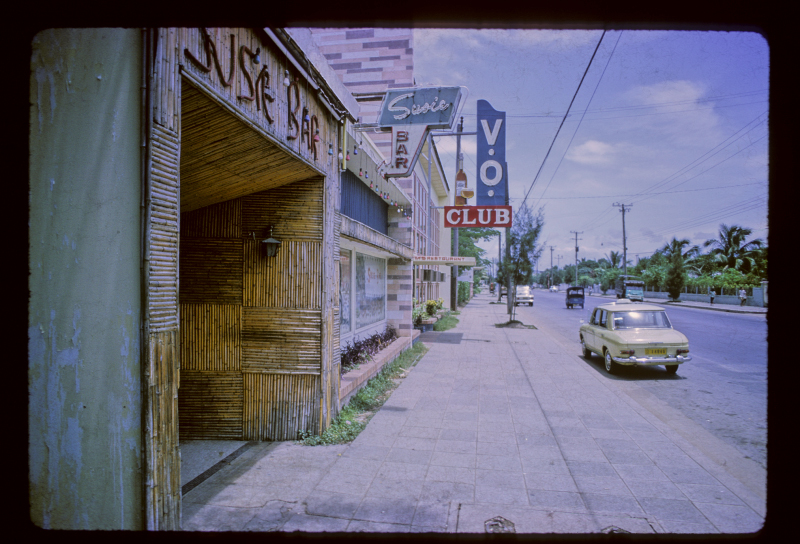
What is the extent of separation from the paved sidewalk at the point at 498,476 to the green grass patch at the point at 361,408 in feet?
0.60

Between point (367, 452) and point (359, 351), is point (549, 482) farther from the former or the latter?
point (359, 351)

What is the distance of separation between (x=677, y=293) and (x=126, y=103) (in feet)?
154

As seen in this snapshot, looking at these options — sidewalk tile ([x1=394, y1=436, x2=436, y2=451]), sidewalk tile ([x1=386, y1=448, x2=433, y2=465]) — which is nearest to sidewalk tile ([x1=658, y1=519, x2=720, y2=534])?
sidewalk tile ([x1=386, y1=448, x2=433, y2=465])

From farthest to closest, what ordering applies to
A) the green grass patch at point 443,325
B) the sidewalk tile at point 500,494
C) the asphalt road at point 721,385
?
the green grass patch at point 443,325
the asphalt road at point 721,385
the sidewalk tile at point 500,494

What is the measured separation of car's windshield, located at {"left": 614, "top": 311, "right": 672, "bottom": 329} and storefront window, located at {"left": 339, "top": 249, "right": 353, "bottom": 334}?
262 inches

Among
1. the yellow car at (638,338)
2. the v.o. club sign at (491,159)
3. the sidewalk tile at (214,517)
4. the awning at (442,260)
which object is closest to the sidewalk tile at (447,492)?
the sidewalk tile at (214,517)

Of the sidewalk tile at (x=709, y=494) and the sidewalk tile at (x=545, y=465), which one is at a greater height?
the sidewalk tile at (x=709, y=494)

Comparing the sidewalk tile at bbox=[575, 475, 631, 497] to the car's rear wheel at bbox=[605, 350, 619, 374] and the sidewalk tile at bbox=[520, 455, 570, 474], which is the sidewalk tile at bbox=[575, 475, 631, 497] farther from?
the car's rear wheel at bbox=[605, 350, 619, 374]

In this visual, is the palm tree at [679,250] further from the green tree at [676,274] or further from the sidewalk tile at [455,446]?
the sidewalk tile at [455,446]

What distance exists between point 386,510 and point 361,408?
335 cm

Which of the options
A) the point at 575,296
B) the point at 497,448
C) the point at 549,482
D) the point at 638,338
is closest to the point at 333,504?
the point at 549,482

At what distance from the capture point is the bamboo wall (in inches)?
221

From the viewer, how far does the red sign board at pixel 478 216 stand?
11.4 metres

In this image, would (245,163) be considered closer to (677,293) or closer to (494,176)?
(494,176)
